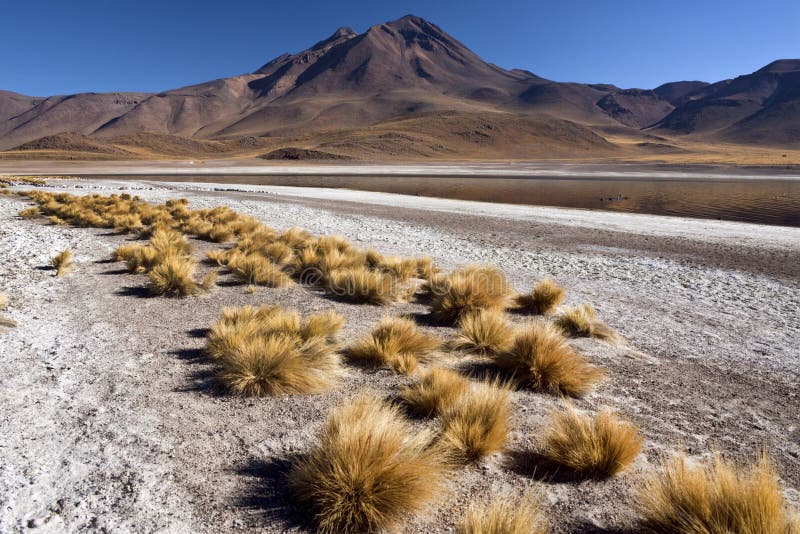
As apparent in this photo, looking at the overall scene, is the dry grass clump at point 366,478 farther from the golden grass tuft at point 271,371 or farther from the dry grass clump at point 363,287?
the dry grass clump at point 363,287

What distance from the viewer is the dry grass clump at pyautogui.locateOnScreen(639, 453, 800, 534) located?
2041 mm

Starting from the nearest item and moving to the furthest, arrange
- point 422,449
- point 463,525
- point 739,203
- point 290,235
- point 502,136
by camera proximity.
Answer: point 463,525 → point 422,449 → point 290,235 → point 739,203 → point 502,136

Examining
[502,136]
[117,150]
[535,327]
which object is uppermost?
[502,136]

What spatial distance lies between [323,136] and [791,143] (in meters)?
145

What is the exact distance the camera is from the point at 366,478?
232 centimetres

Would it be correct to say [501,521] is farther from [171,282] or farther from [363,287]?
[171,282]

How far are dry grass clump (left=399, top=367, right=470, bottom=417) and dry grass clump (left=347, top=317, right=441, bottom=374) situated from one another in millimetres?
543

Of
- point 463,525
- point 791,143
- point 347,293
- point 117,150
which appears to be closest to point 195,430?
point 463,525

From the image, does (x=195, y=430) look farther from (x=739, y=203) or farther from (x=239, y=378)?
(x=739, y=203)

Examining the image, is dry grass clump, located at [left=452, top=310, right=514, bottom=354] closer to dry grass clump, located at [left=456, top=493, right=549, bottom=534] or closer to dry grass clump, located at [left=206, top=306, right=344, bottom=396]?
dry grass clump, located at [left=206, top=306, right=344, bottom=396]

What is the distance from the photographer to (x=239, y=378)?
3.55m

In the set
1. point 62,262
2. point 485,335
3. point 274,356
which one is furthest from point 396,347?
point 62,262

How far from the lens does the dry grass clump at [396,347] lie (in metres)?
4.07

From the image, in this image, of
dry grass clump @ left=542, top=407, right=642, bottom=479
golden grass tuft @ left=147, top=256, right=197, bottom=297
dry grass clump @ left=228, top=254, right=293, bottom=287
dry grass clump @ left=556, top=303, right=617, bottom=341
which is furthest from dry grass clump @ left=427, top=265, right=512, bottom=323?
golden grass tuft @ left=147, top=256, right=197, bottom=297
